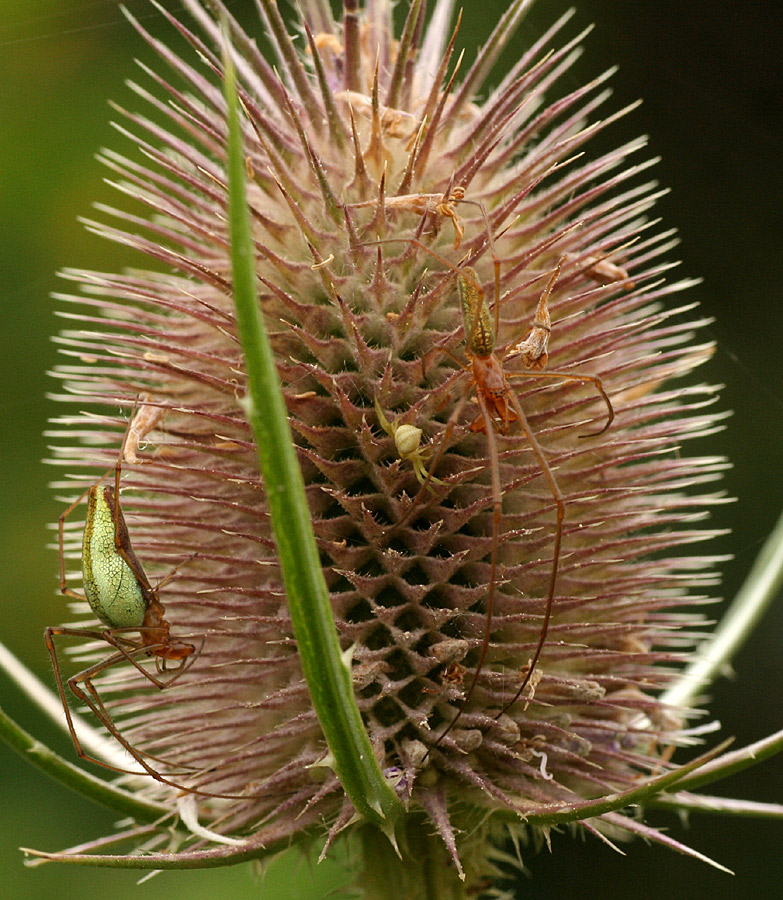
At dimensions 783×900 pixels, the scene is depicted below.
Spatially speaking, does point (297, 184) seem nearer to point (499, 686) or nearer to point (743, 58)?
point (499, 686)

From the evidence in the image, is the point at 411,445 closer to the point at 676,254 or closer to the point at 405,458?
the point at 405,458

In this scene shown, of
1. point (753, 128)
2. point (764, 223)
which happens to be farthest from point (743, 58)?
point (764, 223)

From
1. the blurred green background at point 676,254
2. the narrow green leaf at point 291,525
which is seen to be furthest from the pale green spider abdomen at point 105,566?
the blurred green background at point 676,254

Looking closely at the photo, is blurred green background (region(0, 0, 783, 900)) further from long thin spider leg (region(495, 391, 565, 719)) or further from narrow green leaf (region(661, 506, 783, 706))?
long thin spider leg (region(495, 391, 565, 719))

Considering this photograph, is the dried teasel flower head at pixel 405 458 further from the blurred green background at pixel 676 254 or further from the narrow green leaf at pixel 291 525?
the blurred green background at pixel 676 254

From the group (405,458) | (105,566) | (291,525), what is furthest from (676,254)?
(291,525)
